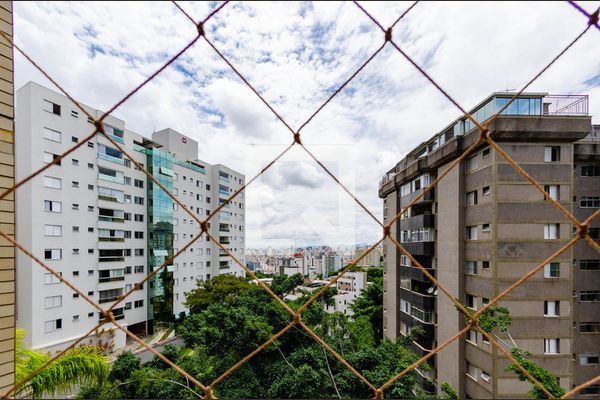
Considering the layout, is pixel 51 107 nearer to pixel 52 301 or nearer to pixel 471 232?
pixel 52 301

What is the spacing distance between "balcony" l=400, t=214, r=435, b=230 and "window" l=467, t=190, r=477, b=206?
790mm

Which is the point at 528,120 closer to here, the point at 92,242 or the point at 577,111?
the point at 577,111

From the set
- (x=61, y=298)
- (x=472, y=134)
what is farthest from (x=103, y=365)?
(x=472, y=134)

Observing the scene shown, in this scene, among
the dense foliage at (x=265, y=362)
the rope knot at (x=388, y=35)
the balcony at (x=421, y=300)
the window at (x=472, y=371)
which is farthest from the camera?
the balcony at (x=421, y=300)

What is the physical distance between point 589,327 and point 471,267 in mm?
2202

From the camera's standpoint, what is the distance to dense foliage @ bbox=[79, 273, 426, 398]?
272cm

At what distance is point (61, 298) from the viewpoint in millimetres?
6258

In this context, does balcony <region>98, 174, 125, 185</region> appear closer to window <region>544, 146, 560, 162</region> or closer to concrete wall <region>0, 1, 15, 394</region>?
concrete wall <region>0, 1, 15, 394</region>

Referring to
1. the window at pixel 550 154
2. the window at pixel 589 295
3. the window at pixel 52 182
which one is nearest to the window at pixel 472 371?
the window at pixel 589 295

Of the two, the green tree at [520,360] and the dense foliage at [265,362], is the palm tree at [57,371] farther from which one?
the green tree at [520,360]

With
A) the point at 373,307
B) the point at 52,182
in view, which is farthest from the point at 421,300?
the point at 52,182

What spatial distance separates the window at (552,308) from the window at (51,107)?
10.4m

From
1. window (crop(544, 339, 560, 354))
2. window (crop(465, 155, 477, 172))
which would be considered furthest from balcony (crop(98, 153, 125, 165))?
window (crop(544, 339, 560, 354))

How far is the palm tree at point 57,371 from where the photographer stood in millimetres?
2037
